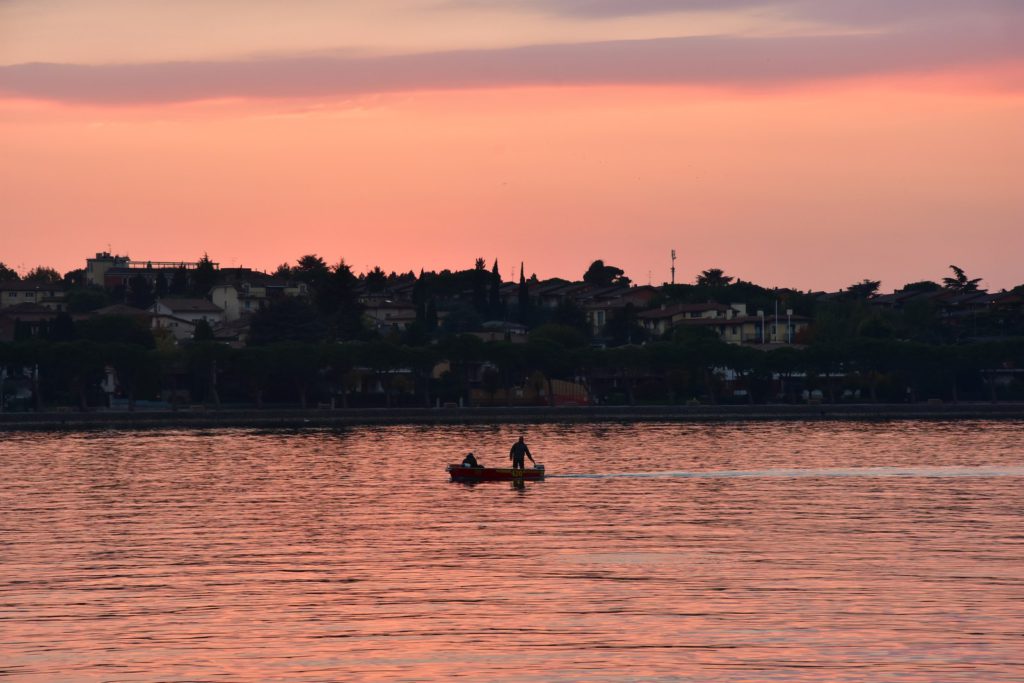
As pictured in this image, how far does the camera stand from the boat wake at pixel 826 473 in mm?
94562

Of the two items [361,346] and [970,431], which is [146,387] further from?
[970,431]

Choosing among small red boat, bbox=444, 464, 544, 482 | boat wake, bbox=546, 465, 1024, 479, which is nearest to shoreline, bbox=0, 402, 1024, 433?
boat wake, bbox=546, 465, 1024, 479

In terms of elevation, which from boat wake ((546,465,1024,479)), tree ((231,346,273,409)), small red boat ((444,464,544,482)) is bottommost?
boat wake ((546,465,1024,479))

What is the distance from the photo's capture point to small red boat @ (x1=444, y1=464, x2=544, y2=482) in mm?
88762

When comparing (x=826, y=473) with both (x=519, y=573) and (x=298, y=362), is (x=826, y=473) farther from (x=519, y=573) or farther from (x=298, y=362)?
(x=298, y=362)

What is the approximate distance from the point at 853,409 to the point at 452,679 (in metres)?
156

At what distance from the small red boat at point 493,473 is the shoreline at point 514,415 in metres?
81.8

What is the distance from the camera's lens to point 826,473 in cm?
9612

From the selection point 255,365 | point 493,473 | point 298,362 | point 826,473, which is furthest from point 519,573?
point 255,365

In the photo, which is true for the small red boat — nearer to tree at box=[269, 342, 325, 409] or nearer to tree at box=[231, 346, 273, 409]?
tree at box=[269, 342, 325, 409]

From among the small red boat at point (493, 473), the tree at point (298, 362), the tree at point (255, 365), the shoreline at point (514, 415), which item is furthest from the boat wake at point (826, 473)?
the tree at point (255, 365)

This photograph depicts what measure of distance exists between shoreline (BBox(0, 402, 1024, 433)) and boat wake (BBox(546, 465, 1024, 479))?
77682 millimetres

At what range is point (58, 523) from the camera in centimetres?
7006

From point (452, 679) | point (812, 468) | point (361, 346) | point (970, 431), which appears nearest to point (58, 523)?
point (452, 679)
